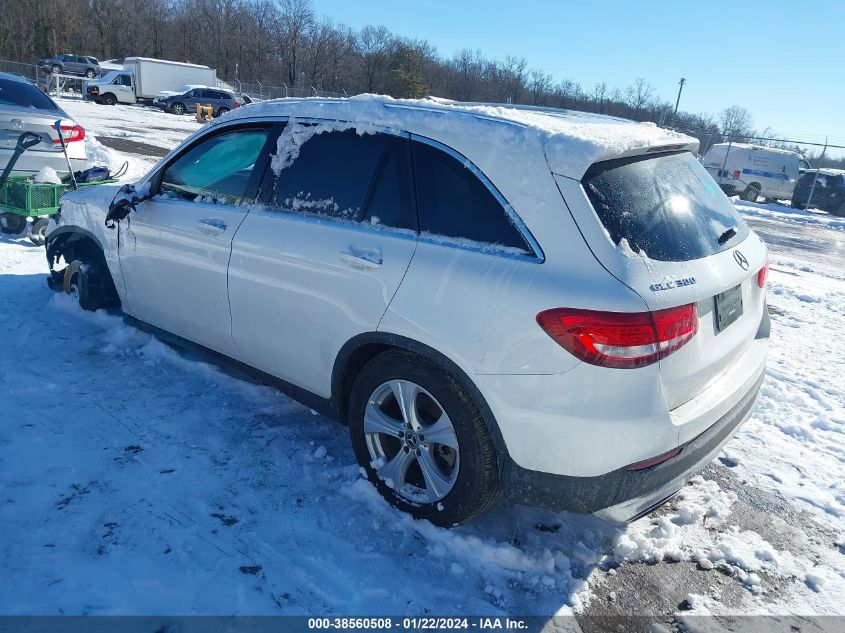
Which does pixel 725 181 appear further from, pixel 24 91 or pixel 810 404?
pixel 24 91

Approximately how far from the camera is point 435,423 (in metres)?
2.70

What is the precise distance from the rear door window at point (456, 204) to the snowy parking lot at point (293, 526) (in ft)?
4.54

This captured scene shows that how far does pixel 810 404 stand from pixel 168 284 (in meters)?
4.73

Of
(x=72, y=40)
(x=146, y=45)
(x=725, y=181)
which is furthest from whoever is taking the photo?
(x=146, y=45)

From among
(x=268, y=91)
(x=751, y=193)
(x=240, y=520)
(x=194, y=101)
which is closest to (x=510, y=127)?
(x=240, y=520)

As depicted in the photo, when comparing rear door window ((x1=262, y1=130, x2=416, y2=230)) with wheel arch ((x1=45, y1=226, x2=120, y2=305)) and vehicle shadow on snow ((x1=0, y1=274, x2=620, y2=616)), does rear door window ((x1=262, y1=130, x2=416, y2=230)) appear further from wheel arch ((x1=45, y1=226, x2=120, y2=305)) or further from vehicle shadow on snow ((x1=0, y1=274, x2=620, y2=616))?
wheel arch ((x1=45, y1=226, x2=120, y2=305))

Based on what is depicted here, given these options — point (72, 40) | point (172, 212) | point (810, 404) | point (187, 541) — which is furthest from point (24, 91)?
point (72, 40)

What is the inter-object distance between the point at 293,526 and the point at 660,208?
219cm

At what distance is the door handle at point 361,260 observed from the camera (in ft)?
9.14

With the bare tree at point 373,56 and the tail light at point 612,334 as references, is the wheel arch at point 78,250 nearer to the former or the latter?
the tail light at point 612,334

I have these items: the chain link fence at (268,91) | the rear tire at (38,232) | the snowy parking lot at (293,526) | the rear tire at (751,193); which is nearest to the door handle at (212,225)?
the snowy parking lot at (293,526)

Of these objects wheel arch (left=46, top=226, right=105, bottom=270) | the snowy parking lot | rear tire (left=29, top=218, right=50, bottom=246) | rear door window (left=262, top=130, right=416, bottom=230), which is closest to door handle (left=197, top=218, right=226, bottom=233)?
rear door window (left=262, top=130, right=416, bottom=230)

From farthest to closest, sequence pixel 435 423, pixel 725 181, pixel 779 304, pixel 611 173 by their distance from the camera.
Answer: pixel 725 181, pixel 779 304, pixel 435 423, pixel 611 173

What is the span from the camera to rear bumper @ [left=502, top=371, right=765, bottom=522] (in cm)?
236
